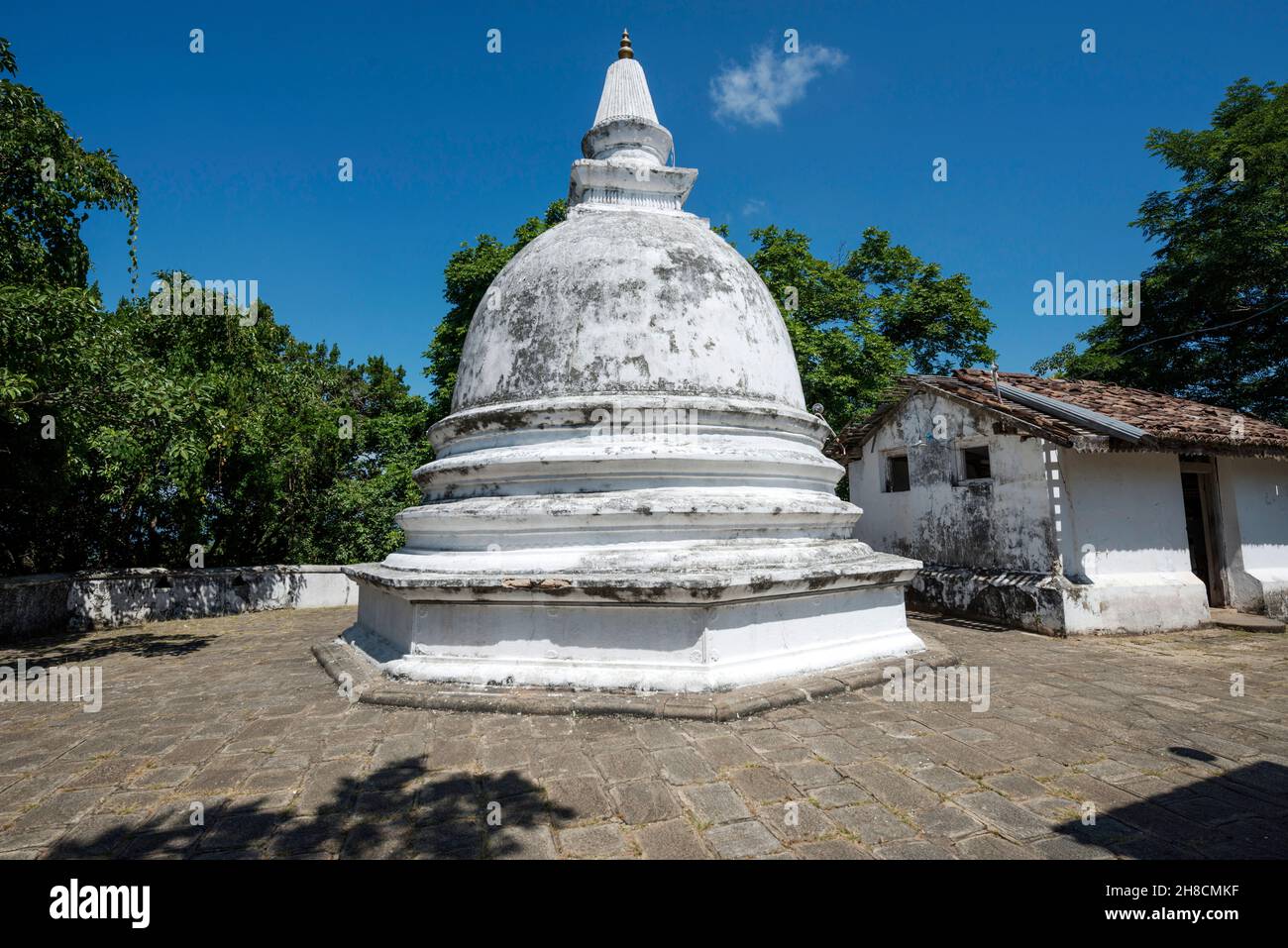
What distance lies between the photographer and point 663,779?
3568 millimetres

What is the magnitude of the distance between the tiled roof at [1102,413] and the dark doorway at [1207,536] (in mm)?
837

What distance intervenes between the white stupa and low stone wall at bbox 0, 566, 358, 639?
6459mm

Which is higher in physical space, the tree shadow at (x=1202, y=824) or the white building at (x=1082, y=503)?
the white building at (x=1082, y=503)

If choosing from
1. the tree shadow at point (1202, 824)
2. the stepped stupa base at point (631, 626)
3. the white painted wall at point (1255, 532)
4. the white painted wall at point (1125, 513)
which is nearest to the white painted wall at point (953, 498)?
the white painted wall at point (1125, 513)

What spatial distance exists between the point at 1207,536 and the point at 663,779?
40.0 ft

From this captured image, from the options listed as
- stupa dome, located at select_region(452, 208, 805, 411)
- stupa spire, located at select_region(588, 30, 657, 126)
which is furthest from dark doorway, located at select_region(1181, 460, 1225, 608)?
stupa spire, located at select_region(588, 30, 657, 126)

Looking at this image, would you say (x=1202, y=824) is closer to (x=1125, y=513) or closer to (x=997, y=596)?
(x=997, y=596)

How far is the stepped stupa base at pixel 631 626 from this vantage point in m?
5.03

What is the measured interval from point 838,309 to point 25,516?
19193 mm

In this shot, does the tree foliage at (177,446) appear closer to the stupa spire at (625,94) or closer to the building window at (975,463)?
the stupa spire at (625,94)

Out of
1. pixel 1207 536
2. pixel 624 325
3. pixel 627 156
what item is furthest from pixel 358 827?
pixel 1207 536

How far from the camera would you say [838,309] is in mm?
18922

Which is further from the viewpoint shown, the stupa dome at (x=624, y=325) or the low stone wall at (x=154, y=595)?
the low stone wall at (x=154, y=595)

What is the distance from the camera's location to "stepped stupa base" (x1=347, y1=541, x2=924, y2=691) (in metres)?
5.03
